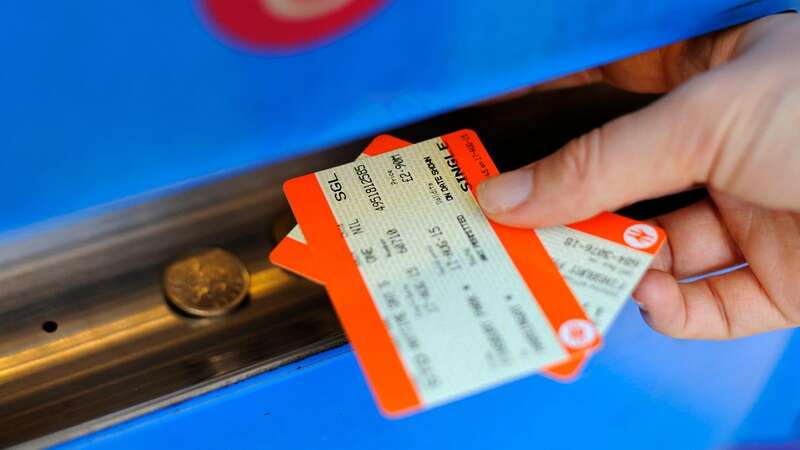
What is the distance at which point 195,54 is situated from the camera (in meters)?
0.40

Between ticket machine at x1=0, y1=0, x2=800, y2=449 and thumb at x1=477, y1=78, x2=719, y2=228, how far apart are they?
2.2 inches

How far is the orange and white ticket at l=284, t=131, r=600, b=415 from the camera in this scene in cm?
50

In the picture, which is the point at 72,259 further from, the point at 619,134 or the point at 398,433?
the point at 619,134

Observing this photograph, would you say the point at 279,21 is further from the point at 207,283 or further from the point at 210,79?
the point at 207,283

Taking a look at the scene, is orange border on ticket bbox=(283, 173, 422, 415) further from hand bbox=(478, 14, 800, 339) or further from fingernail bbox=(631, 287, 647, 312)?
fingernail bbox=(631, 287, 647, 312)

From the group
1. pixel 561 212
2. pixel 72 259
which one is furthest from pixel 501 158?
pixel 72 259

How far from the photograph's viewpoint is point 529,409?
0.79 m

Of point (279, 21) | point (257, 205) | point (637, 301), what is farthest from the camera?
point (257, 205)

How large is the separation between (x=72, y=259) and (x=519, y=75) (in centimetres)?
54

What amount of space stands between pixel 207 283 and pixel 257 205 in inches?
5.0

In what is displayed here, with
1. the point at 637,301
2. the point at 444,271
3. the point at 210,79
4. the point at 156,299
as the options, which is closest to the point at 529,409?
the point at 637,301

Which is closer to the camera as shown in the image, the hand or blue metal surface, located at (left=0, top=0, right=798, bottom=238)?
blue metal surface, located at (left=0, top=0, right=798, bottom=238)

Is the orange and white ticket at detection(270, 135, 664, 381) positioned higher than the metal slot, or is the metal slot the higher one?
the metal slot

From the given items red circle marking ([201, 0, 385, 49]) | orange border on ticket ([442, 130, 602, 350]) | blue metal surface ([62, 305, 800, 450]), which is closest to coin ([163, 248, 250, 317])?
blue metal surface ([62, 305, 800, 450])
